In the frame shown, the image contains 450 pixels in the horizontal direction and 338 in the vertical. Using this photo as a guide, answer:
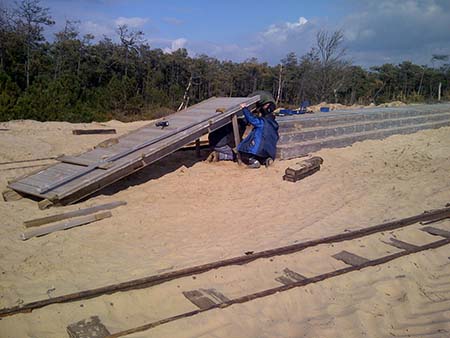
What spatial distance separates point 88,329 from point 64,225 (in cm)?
285

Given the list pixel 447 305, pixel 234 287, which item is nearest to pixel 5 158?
pixel 234 287

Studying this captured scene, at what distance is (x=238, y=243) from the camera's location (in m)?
5.97

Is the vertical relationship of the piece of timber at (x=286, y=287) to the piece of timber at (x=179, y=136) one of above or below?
below

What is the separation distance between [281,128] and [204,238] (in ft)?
17.9

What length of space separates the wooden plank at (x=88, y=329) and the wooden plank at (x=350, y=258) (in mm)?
2977

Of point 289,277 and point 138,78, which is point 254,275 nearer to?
point 289,277

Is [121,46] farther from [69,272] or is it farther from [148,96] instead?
[69,272]

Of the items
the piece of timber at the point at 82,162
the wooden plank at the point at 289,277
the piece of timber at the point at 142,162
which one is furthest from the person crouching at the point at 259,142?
the wooden plank at the point at 289,277

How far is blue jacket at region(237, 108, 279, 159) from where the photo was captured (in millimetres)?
9758

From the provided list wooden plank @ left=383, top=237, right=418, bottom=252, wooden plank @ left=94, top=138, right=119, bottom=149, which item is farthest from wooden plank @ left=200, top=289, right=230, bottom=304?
wooden plank @ left=94, top=138, right=119, bottom=149

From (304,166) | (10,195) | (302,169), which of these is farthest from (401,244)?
(10,195)

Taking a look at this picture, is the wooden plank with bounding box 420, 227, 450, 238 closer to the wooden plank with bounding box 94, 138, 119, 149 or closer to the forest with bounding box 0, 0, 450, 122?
the wooden plank with bounding box 94, 138, 119, 149

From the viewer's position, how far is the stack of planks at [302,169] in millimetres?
9047

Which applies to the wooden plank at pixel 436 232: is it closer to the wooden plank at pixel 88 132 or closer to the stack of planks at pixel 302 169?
the stack of planks at pixel 302 169
